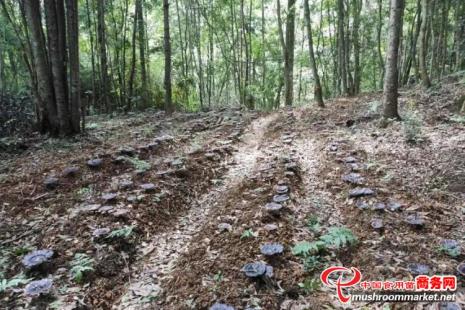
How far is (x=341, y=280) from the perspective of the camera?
2.95 metres

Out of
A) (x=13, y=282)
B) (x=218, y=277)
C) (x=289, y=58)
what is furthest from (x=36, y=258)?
(x=289, y=58)

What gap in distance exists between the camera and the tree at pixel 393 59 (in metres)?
6.76

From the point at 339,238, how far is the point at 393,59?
5.02 metres

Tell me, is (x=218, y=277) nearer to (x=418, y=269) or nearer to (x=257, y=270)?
(x=257, y=270)

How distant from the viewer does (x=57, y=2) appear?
282 inches

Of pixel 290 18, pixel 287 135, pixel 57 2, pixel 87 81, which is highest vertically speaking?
pixel 290 18

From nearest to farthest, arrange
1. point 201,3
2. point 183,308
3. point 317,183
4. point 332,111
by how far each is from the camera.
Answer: point 183,308, point 317,183, point 332,111, point 201,3

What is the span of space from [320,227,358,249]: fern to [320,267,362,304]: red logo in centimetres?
31

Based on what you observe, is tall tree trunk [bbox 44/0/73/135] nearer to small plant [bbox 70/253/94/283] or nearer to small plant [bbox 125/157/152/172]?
small plant [bbox 125/157/152/172]

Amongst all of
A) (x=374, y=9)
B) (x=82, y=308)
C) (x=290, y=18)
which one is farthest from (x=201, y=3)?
(x=82, y=308)

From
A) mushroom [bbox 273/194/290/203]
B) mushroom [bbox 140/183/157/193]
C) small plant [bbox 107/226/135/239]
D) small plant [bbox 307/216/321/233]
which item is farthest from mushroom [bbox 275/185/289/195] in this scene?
small plant [bbox 107/226/135/239]

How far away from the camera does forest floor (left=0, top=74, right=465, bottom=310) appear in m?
2.93

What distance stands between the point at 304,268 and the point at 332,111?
7.59 metres

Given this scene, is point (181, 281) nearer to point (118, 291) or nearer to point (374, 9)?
point (118, 291)
